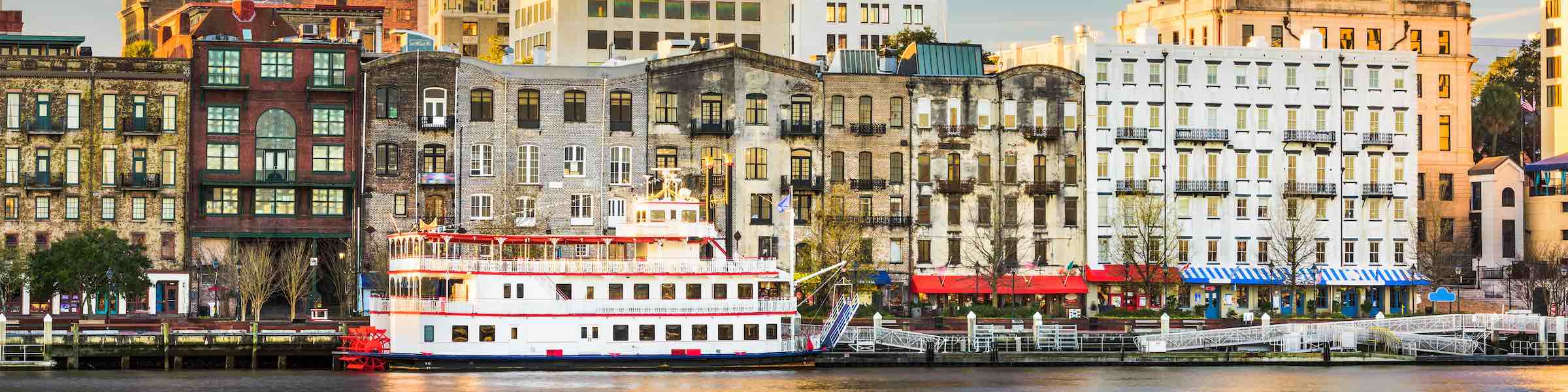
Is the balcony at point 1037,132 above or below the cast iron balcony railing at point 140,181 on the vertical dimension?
above

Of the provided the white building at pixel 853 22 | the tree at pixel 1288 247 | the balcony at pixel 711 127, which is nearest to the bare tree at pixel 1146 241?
the tree at pixel 1288 247

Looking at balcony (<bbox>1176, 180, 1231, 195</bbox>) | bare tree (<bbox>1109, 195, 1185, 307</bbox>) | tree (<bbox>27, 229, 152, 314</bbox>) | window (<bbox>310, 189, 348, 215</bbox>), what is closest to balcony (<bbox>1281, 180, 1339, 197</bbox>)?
balcony (<bbox>1176, 180, 1231, 195</bbox>)

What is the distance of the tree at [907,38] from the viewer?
473 feet

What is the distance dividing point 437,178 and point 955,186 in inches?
963

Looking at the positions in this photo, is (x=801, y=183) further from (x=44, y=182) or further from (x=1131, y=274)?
(x=44, y=182)

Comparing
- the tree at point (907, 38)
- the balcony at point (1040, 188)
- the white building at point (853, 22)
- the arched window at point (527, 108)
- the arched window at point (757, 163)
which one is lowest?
the balcony at point (1040, 188)

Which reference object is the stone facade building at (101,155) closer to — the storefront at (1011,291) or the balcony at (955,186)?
the storefront at (1011,291)

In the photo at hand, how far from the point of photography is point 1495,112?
541ft

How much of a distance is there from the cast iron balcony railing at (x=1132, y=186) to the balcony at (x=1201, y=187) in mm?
1607

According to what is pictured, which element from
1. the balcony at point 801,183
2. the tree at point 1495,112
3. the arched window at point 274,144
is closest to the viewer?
the arched window at point 274,144

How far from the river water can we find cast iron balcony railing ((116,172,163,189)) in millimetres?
25534

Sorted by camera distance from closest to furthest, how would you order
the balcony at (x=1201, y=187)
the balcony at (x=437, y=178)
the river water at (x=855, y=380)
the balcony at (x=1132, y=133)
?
the river water at (x=855, y=380)
the balcony at (x=437, y=178)
the balcony at (x=1132, y=133)
the balcony at (x=1201, y=187)

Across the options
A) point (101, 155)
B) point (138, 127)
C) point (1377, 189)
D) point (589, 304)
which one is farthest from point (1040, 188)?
point (101, 155)

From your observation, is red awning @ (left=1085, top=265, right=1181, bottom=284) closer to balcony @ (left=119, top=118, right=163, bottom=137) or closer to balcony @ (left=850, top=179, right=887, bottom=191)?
balcony @ (left=850, top=179, right=887, bottom=191)
